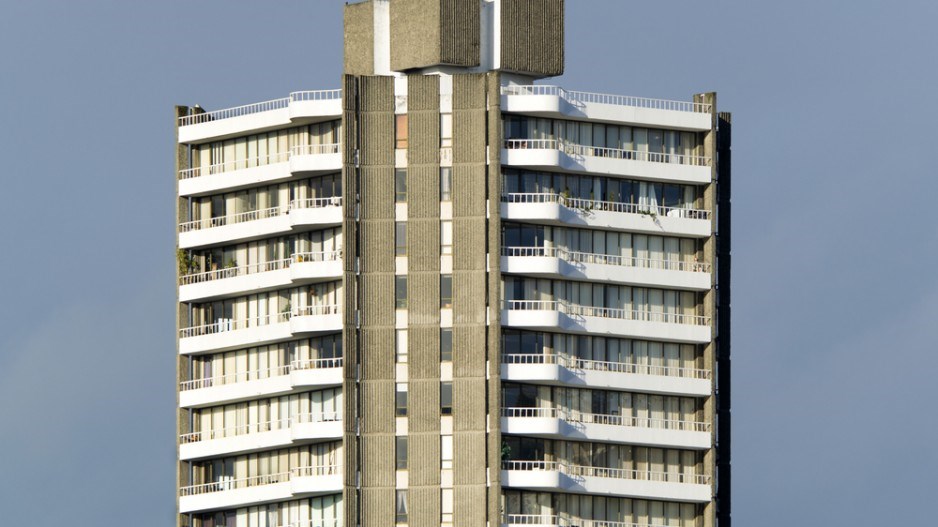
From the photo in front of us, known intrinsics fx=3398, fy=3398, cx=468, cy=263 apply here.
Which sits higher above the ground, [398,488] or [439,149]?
[439,149]

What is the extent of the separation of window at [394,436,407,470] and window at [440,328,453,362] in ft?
17.2

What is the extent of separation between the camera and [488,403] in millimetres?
198375

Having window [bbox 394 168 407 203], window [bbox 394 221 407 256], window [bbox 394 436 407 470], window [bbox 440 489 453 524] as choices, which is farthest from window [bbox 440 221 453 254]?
window [bbox 440 489 453 524]

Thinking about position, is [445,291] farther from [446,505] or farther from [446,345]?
[446,505]

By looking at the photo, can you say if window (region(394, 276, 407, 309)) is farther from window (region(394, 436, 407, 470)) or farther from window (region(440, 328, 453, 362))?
window (region(394, 436, 407, 470))

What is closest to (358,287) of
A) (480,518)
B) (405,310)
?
(405,310)

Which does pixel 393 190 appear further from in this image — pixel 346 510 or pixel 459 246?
pixel 346 510

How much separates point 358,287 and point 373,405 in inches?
276

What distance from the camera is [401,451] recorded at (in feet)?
650

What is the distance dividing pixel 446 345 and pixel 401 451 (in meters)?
6.72

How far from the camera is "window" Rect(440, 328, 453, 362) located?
A: 198m

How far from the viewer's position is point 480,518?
197500mm

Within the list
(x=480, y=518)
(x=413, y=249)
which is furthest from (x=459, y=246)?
(x=480, y=518)

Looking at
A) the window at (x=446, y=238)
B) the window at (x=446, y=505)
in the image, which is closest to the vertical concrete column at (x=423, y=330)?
the window at (x=446, y=505)
